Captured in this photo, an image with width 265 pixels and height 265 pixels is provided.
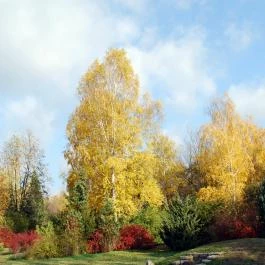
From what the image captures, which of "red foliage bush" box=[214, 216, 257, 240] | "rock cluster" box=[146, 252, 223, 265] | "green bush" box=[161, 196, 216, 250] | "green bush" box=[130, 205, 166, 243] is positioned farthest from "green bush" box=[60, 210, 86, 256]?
"rock cluster" box=[146, 252, 223, 265]

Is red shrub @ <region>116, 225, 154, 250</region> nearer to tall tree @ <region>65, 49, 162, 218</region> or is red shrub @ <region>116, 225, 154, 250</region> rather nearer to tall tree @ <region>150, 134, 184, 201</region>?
tall tree @ <region>65, 49, 162, 218</region>

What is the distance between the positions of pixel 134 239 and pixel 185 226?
3.34 meters

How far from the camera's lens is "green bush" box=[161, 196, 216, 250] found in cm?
1995

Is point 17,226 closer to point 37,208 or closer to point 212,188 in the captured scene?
point 37,208

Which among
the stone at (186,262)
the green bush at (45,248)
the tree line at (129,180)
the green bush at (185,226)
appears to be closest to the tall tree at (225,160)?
the tree line at (129,180)

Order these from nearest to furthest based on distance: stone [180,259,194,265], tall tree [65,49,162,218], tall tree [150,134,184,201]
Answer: stone [180,259,194,265]
tall tree [65,49,162,218]
tall tree [150,134,184,201]

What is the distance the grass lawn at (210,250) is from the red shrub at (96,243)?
4.86ft

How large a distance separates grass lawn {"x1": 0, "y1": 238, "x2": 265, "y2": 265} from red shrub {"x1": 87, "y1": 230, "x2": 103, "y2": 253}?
148 centimetres

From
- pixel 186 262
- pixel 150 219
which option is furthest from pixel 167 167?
pixel 186 262


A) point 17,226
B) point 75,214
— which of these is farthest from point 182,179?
point 75,214

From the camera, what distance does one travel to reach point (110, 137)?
28281 millimetres

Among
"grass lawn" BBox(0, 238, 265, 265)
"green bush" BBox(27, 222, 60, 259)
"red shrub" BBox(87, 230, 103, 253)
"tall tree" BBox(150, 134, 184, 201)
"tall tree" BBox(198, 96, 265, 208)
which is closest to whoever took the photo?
"grass lawn" BBox(0, 238, 265, 265)

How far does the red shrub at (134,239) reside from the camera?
2200cm

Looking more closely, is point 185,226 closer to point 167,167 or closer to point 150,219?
point 150,219
